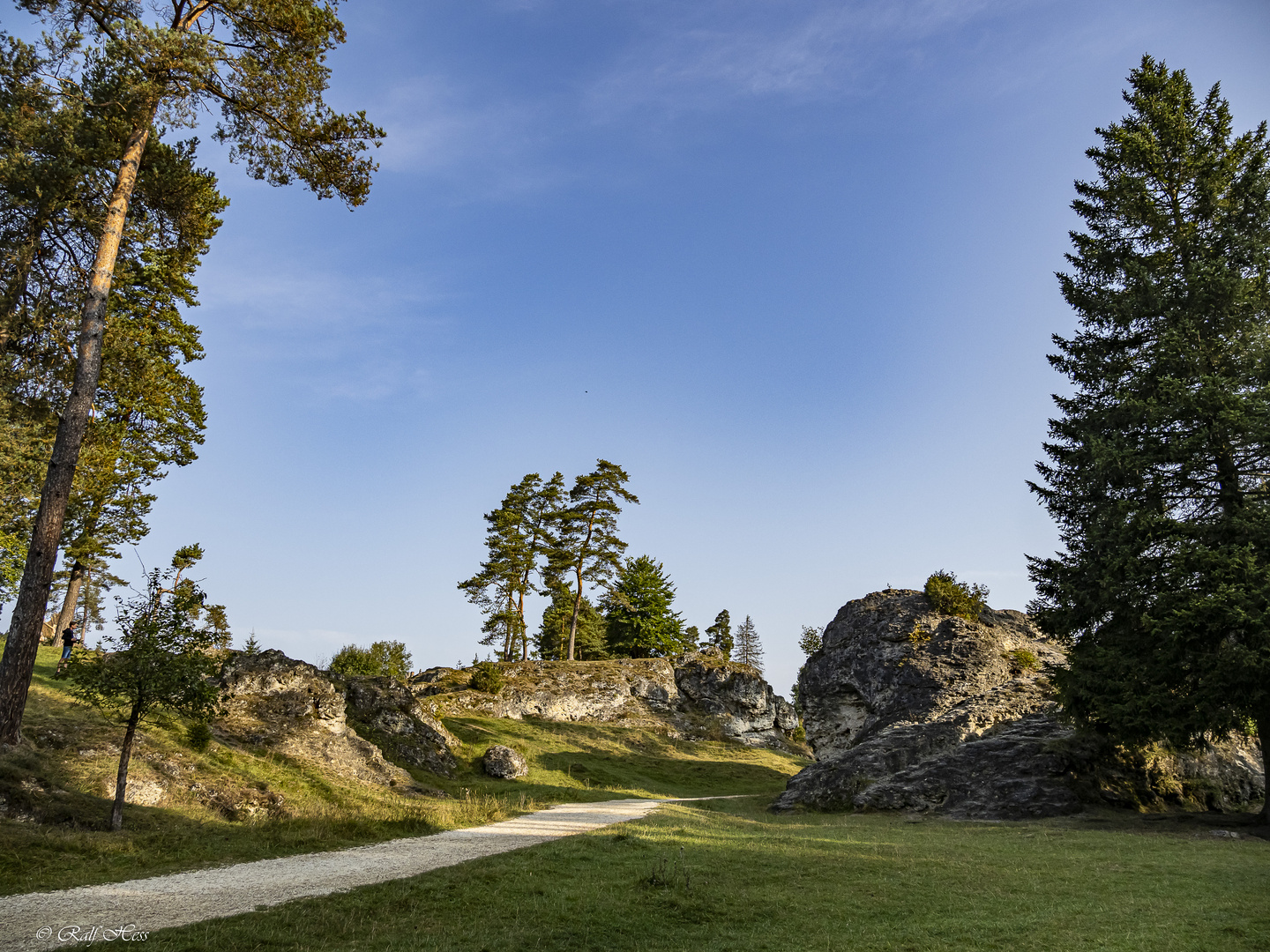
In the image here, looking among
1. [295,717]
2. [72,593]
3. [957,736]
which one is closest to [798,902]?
[957,736]

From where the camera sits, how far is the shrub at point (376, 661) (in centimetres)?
4666

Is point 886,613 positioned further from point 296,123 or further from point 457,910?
point 296,123

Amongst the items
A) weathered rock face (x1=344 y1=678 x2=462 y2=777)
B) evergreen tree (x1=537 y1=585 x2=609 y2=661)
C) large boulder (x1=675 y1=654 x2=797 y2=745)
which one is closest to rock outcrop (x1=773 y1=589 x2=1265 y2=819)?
weathered rock face (x1=344 y1=678 x2=462 y2=777)

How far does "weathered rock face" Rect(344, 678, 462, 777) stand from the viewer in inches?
1072

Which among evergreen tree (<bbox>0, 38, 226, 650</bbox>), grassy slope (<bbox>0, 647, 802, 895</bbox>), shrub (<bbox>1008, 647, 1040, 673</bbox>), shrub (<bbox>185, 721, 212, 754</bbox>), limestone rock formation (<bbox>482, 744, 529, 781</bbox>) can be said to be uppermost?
evergreen tree (<bbox>0, 38, 226, 650</bbox>)

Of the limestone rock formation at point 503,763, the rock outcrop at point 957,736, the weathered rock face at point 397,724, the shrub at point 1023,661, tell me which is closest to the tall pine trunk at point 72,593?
the weathered rock face at point 397,724

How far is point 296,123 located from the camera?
16078 mm

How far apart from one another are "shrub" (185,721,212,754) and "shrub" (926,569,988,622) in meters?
31.2

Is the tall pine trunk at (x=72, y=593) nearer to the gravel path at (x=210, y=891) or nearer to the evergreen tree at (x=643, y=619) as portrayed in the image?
the gravel path at (x=210, y=891)

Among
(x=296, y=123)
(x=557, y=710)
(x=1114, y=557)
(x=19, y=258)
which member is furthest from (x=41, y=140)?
(x=557, y=710)

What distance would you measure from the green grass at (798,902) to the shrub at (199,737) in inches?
458

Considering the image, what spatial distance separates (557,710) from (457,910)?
A: 40.1 meters

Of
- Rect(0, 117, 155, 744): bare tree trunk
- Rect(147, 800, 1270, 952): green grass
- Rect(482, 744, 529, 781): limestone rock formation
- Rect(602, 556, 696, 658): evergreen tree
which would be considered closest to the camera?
Rect(147, 800, 1270, 952): green grass

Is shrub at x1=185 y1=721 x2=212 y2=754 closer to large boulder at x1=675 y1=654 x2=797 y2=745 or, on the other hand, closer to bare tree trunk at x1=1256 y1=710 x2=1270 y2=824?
bare tree trunk at x1=1256 y1=710 x2=1270 y2=824
